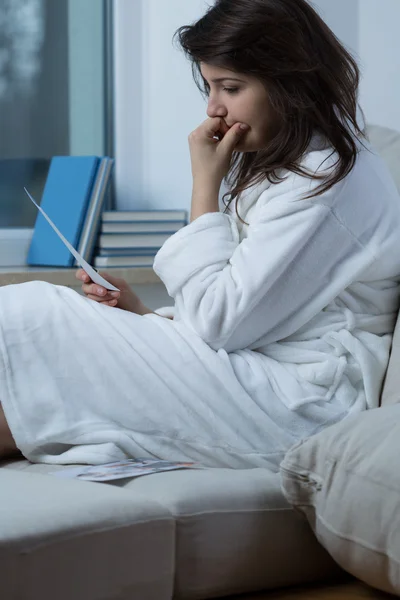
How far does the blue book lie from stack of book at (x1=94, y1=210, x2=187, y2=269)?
74mm

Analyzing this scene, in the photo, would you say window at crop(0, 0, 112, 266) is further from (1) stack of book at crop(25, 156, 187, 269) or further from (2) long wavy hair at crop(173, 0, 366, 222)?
(2) long wavy hair at crop(173, 0, 366, 222)

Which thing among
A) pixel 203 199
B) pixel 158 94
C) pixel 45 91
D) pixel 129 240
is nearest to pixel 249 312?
pixel 203 199

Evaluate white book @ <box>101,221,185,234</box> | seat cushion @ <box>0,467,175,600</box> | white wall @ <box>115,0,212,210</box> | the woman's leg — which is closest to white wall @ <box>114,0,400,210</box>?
white wall @ <box>115,0,212,210</box>

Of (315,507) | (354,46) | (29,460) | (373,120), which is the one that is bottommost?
(29,460)

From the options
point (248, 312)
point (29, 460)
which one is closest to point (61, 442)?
point (29, 460)

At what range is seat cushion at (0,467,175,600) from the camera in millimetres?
941

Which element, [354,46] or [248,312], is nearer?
[248,312]

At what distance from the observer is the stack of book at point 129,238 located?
2510 mm

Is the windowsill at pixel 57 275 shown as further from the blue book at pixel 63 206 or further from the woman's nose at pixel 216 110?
the woman's nose at pixel 216 110

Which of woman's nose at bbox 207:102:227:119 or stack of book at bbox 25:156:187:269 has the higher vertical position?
woman's nose at bbox 207:102:227:119

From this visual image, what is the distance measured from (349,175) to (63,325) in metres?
0.51

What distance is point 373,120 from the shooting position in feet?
7.55

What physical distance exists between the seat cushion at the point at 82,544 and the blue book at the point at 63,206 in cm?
143

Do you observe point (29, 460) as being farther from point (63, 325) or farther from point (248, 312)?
point (248, 312)
